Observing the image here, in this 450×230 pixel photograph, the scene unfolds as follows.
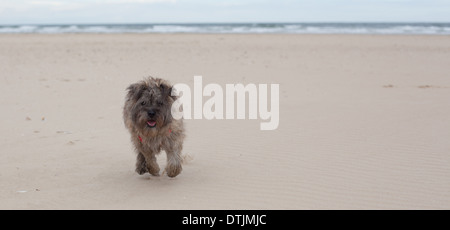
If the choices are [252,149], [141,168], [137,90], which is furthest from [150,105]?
[252,149]

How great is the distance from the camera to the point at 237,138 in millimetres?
8992

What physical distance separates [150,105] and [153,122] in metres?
0.21

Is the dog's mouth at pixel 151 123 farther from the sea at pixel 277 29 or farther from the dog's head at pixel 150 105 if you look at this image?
the sea at pixel 277 29

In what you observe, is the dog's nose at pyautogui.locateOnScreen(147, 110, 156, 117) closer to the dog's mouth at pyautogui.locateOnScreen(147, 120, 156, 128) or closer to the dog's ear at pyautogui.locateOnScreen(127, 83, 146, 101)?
the dog's mouth at pyautogui.locateOnScreen(147, 120, 156, 128)

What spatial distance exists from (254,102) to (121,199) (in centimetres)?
689

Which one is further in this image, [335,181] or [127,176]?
[127,176]

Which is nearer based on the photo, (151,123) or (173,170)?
(151,123)

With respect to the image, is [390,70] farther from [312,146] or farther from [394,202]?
[394,202]

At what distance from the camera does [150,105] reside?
19.7 feet

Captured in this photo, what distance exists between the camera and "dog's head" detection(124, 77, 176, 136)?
5.96m

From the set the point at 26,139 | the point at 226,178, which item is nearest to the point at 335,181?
the point at 226,178

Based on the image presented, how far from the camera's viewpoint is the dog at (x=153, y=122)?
5.98 metres

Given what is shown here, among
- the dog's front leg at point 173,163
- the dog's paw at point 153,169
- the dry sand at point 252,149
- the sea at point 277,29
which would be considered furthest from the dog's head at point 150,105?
the sea at point 277,29

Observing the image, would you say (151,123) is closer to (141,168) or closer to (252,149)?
(141,168)
